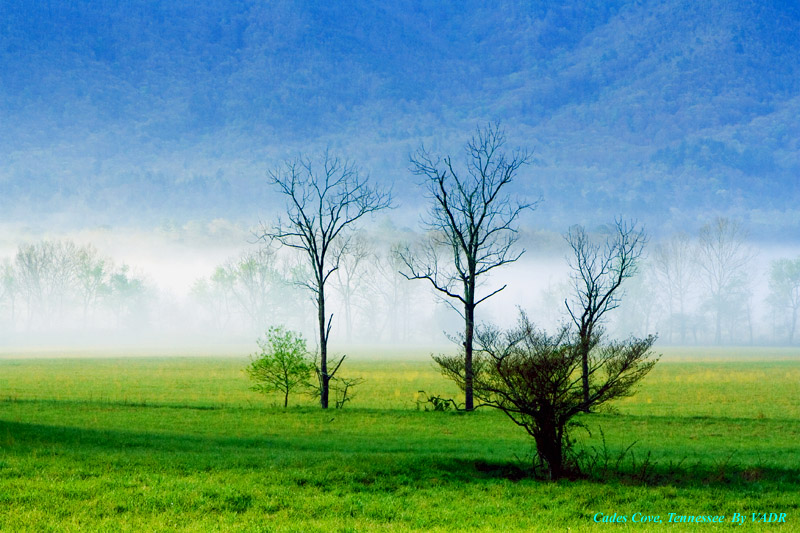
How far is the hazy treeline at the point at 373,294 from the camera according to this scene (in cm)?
13162

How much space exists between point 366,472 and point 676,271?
136m

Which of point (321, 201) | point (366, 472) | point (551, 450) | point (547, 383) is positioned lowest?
point (366, 472)

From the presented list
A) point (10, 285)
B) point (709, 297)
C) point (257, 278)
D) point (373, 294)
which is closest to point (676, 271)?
point (709, 297)

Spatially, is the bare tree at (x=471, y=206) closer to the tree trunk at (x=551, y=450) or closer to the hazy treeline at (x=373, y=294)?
the tree trunk at (x=551, y=450)

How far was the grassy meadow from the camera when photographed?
11.4 metres

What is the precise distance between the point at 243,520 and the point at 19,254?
148 m

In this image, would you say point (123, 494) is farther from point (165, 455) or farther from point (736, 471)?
point (736, 471)

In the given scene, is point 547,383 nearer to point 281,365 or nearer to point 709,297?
point 281,365

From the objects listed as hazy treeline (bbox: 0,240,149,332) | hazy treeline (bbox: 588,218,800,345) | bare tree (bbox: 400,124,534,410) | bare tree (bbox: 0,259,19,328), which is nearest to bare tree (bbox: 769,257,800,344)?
hazy treeline (bbox: 588,218,800,345)

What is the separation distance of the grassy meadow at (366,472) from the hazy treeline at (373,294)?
3898 inches

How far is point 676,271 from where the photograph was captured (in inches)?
5418

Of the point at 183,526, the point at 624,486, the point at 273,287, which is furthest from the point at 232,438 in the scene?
the point at 273,287

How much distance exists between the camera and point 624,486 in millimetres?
14000

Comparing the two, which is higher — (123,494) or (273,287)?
(273,287)
